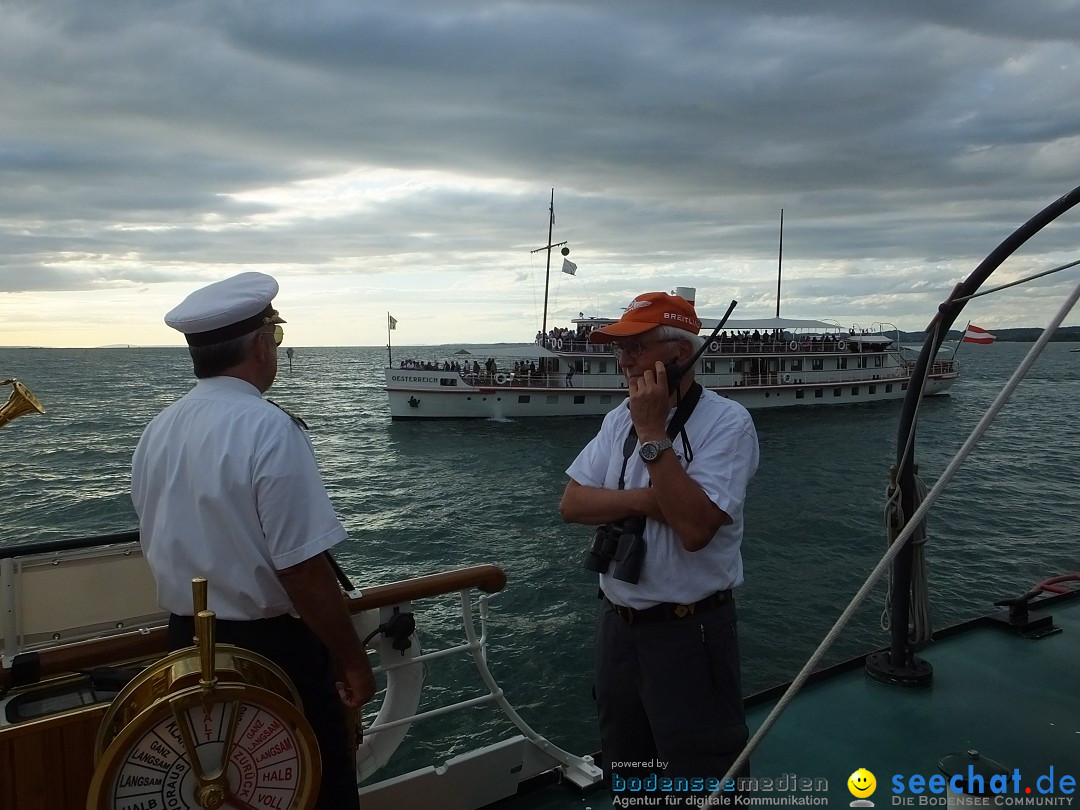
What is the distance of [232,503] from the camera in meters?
1.85

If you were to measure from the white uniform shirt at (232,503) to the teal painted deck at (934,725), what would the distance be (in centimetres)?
160

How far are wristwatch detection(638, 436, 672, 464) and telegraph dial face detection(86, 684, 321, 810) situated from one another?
3.37ft

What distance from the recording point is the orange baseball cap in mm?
2258

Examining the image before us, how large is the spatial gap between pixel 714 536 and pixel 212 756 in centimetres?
131

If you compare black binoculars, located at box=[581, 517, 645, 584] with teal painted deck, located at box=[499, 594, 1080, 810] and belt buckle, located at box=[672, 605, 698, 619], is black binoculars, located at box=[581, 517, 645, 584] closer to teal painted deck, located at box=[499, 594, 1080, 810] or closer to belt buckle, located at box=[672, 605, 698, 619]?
belt buckle, located at box=[672, 605, 698, 619]

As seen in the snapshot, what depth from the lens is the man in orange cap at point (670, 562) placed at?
209cm

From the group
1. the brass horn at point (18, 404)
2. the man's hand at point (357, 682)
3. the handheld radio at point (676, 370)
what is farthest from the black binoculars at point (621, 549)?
the brass horn at point (18, 404)

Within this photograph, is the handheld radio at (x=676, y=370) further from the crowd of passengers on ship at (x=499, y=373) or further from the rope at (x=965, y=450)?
the crowd of passengers on ship at (x=499, y=373)

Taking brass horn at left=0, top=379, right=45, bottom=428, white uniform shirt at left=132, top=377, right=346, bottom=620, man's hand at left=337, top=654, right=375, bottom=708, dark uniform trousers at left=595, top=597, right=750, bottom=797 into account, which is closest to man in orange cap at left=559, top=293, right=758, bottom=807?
Result: dark uniform trousers at left=595, top=597, right=750, bottom=797

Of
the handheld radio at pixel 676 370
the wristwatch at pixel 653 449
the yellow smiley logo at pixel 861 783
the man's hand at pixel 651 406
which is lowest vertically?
the yellow smiley logo at pixel 861 783

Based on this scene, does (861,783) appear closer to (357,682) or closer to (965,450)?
(965,450)

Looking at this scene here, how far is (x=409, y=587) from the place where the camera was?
2521 mm

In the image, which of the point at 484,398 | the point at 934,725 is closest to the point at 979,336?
the point at 934,725

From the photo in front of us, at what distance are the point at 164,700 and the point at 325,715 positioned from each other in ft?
1.77
